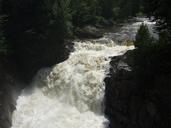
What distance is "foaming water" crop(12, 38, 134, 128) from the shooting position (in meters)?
29.9

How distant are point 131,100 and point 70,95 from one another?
6.68 metres

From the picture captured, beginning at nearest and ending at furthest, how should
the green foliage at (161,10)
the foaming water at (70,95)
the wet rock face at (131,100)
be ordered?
the green foliage at (161,10) → the wet rock face at (131,100) → the foaming water at (70,95)

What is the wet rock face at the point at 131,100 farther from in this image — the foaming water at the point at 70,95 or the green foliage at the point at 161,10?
the green foliage at the point at 161,10

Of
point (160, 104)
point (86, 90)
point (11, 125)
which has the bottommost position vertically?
point (11, 125)

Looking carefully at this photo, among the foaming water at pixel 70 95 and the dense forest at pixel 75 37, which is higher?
the dense forest at pixel 75 37

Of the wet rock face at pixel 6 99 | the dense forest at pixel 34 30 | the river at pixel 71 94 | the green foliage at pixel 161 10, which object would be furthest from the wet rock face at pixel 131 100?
the wet rock face at pixel 6 99

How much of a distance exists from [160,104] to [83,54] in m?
12.0

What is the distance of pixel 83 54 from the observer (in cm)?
3522

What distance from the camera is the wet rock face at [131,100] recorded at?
82.2 ft

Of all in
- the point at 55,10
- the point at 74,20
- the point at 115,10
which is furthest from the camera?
the point at 115,10

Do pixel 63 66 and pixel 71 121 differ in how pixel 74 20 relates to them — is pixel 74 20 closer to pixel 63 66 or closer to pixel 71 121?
pixel 63 66

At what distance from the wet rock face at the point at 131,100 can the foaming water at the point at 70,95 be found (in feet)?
3.50

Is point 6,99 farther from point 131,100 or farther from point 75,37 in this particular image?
point 75,37

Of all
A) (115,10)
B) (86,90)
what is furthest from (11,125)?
(115,10)
